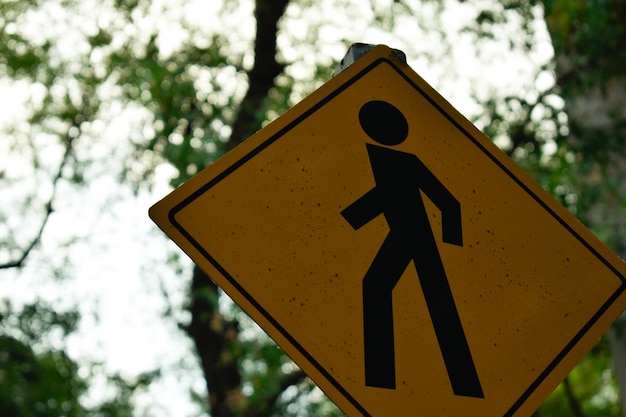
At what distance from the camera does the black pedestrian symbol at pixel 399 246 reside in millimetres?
1654

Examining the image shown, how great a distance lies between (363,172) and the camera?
Result: 6.13 ft

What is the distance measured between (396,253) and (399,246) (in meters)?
0.02

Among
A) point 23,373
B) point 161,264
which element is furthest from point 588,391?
point 23,373

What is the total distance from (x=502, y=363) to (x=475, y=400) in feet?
0.42

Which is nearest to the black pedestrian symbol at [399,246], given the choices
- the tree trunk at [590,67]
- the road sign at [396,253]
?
the road sign at [396,253]

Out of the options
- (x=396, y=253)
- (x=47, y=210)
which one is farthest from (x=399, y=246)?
(x=47, y=210)

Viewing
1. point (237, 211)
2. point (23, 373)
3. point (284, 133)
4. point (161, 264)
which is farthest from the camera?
point (23, 373)

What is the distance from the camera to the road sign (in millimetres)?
1631

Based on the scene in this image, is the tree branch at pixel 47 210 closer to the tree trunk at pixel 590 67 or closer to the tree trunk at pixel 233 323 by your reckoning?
the tree trunk at pixel 233 323

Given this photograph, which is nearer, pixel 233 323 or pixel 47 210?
pixel 47 210

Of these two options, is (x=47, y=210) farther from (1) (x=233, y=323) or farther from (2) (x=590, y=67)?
(2) (x=590, y=67)

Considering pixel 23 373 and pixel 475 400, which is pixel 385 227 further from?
pixel 23 373

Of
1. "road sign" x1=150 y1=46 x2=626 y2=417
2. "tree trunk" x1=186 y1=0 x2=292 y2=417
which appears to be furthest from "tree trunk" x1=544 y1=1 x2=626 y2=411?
"road sign" x1=150 y1=46 x2=626 y2=417

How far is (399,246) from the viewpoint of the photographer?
70.1 inches
